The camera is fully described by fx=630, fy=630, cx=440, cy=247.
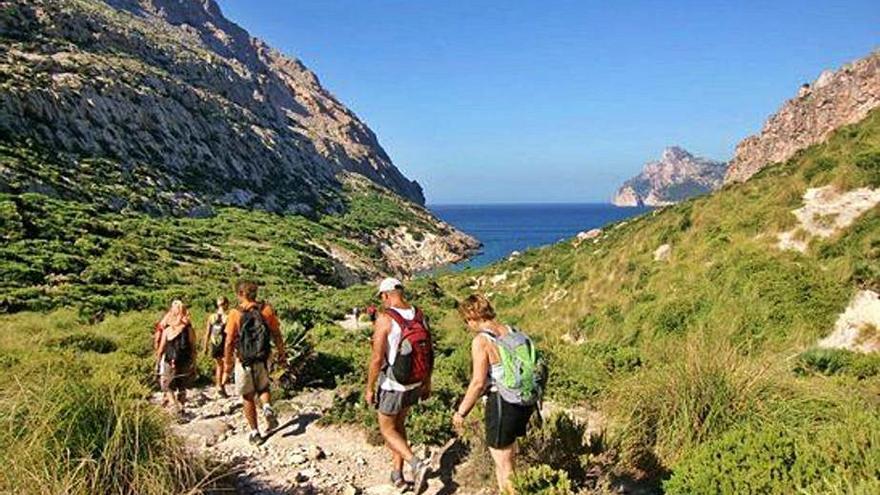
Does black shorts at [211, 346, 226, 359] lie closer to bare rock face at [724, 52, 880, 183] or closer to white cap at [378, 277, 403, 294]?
white cap at [378, 277, 403, 294]

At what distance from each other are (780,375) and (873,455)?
2405 mm

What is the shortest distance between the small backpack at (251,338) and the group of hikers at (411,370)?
1 centimetres

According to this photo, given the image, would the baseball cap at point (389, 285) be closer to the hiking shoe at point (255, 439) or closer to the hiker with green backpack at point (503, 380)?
the hiker with green backpack at point (503, 380)

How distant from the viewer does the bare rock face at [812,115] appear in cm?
2938

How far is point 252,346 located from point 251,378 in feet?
1.36

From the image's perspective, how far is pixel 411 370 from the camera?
19.3 feet

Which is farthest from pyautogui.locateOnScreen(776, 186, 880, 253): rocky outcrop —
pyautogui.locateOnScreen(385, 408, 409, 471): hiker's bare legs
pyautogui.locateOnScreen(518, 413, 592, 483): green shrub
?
pyautogui.locateOnScreen(385, 408, 409, 471): hiker's bare legs

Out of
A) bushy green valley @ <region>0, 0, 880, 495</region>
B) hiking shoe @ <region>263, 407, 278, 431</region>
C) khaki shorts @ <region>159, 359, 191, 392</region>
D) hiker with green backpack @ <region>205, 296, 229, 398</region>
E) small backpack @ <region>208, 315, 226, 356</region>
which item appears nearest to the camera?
bushy green valley @ <region>0, 0, 880, 495</region>

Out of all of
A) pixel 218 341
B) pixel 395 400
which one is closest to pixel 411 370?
pixel 395 400

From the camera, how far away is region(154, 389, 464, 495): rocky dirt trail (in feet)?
20.9

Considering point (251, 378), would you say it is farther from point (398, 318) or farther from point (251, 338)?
point (398, 318)

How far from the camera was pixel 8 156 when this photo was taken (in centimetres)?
5106

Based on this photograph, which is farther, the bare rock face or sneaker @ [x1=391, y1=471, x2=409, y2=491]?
the bare rock face

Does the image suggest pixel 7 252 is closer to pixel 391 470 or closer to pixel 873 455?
pixel 391 470
